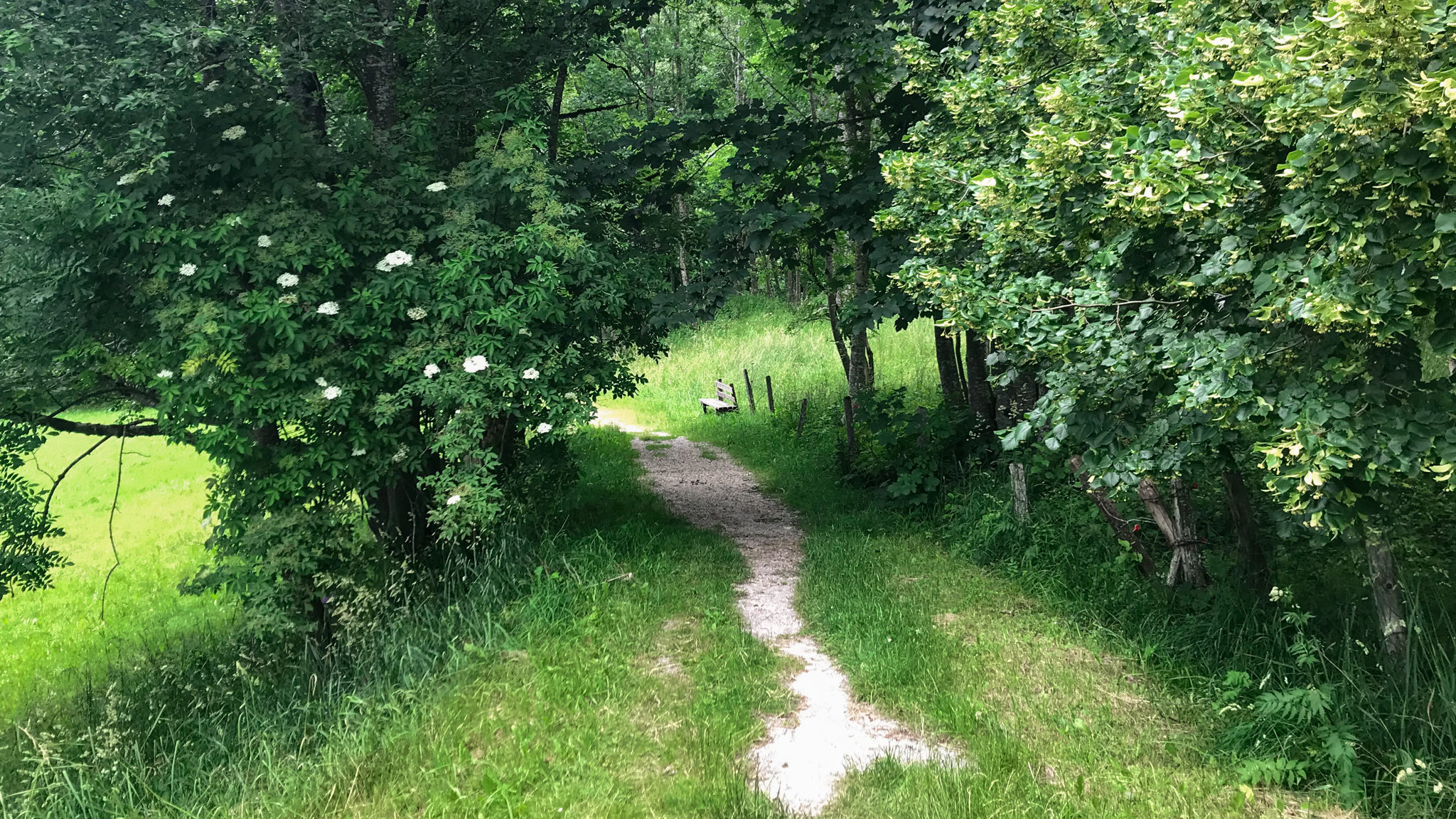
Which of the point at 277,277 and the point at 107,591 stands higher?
the point at 277,277

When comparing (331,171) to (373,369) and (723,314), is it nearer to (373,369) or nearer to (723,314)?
(373,369)

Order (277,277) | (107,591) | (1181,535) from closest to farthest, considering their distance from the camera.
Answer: (1181,535), (277,277), (107,591)

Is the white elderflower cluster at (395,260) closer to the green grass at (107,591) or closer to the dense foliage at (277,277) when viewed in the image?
the dense foliage at (277,277)

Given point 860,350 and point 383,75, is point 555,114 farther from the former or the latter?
point 860,350

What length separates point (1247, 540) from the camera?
18.5 feet

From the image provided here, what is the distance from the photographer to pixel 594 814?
4.02 meters

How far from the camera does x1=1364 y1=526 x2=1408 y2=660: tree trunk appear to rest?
14.0 ft

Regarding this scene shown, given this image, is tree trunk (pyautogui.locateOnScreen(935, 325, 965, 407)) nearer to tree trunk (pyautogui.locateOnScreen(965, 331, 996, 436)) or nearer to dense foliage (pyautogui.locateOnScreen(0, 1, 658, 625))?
tree trunk (pyautogui.locateOnScreen(965, 331, 996, 436))

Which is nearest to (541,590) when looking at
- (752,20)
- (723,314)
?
(752,20)

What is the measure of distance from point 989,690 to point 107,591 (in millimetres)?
13352

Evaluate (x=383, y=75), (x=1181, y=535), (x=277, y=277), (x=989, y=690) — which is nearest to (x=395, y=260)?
(x=277, y=277)

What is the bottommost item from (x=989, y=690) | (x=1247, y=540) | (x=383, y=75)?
(x=989, y=690)

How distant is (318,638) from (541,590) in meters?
2.70

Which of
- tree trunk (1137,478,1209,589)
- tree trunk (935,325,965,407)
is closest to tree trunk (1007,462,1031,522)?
tree trunk (1137,478,1209,589)
